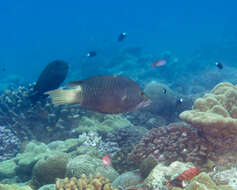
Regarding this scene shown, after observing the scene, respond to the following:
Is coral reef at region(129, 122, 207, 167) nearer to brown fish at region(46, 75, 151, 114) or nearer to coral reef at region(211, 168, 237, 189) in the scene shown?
coral reef at region(211, 168, 237, 189)

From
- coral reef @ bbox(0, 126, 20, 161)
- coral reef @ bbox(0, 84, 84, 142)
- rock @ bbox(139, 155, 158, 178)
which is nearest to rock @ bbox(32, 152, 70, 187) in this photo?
Result: rock @ bbox(139, 155, 158, 178)

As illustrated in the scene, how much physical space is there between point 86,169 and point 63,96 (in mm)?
1912

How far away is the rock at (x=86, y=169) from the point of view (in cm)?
439

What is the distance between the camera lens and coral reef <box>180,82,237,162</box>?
3810 millimetres

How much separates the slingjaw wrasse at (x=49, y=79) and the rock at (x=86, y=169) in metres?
3.56

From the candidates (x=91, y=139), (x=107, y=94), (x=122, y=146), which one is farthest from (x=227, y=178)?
(x=91, y=139)

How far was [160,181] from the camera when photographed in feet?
10.2

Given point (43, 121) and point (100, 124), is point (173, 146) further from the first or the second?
point (43, 121)

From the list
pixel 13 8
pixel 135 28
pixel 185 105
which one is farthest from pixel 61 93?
pixel 13 8

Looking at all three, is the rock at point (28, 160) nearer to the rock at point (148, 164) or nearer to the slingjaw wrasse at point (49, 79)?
the slingjaw wrasse at point (49, 79)

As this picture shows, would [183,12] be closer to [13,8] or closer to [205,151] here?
[13,8]

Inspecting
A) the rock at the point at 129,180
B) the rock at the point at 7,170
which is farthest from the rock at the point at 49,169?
the rock at the point at 129,180

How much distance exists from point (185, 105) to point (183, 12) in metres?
127

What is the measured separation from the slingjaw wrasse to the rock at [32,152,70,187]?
322 cm
